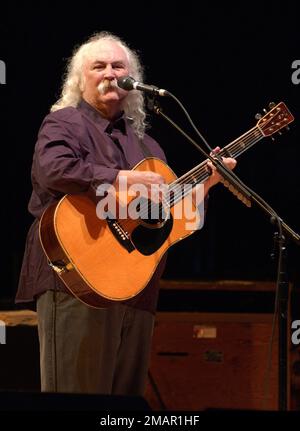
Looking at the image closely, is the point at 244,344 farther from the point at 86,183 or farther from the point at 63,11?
the point at 63,11

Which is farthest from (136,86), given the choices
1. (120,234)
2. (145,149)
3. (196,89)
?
(196,89)

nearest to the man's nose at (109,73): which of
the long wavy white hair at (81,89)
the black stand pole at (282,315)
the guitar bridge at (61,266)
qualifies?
the long wavy white hair at (81,89)

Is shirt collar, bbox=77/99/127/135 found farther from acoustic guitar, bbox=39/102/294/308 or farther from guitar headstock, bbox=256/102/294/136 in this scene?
guitar headstock, bbox=256/102/294/136

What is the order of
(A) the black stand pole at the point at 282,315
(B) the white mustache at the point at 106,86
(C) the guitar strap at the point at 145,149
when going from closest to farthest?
(A) the black stand pole at the point at 282,315
(B) the white mustache at the point at 106,86
(C) the guitar strap at the point at 145,149

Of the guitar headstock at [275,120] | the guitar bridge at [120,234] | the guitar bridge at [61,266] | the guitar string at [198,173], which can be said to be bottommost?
the guitar bridge at [61,266]

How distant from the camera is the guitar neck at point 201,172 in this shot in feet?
10.0

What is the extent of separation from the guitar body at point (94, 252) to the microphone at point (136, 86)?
1.32 ft

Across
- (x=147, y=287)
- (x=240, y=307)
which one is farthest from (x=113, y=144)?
(x=240, y=307)

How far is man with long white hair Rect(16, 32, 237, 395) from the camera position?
9.05 feet

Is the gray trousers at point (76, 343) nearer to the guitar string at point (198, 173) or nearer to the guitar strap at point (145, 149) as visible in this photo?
the guitar string at point (198, 173)

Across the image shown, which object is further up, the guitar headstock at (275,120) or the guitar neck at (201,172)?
the guitar headstock at (275,120)

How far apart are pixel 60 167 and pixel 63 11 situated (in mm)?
2349

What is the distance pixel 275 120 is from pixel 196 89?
1884 mm
